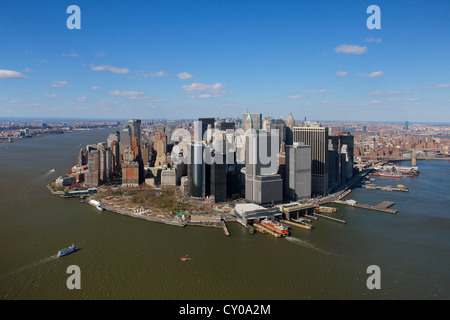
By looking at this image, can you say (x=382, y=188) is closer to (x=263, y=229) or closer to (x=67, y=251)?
(x=263, y=229)

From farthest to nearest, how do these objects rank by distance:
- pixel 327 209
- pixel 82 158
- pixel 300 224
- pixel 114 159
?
pixel 82 158
pixel 114 159
pixel 327 209
pixel 300 224

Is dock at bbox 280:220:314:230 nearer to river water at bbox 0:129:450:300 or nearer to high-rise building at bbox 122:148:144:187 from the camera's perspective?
river water at bbox 0:129:450:300

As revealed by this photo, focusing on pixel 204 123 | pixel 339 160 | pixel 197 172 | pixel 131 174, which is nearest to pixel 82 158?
pixel 131 174

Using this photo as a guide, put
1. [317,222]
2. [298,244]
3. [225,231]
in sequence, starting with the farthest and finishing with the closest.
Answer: [317,222], [225,231], [298,244]

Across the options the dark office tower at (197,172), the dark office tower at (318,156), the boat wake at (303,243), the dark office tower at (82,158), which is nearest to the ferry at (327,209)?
the dark office tower at (318,156)

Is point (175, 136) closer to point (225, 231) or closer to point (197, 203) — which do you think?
point (197, 203)

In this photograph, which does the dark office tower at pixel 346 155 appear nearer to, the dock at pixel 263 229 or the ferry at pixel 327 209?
the ferry at pixel 327 209
